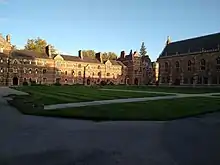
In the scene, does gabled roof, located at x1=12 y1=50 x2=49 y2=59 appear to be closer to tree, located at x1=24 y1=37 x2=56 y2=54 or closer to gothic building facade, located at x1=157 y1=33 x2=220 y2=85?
tree, located at x1=24 y1=37 x2=56 y2=54

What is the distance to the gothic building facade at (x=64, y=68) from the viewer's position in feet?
237

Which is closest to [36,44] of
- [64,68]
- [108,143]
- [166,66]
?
[64,68]

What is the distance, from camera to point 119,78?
97.7m

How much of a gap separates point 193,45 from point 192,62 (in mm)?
5773

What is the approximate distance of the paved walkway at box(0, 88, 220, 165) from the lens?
6.00 metres

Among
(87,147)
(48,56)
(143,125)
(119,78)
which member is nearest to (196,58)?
(119,78)

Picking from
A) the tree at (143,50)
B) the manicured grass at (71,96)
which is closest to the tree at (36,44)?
the tree at (143,50)

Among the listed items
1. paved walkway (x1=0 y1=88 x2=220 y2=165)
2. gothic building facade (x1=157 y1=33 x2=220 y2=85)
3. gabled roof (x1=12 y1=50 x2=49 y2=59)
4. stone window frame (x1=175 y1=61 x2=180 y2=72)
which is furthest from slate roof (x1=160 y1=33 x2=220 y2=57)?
paved walkway (x1=0 y1=88 x2=220 y2=165)

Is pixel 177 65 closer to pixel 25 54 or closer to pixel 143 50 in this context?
pixel 143 50

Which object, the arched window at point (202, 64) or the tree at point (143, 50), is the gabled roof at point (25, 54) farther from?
the arched window at point (202, 64)

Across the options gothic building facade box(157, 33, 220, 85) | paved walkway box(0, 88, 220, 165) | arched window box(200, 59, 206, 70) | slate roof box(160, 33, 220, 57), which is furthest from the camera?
slate roof box(160, 33, 220, 57)

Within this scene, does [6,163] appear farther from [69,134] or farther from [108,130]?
[108,130]

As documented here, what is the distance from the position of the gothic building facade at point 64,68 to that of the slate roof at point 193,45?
68.2 feet

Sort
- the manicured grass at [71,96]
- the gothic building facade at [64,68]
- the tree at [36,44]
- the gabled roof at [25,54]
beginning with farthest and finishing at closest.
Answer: the tree at [36,44] < the gabled roof at [25,54] < the gothic building facade at [64,68] < the manicured grass at [71,96]
